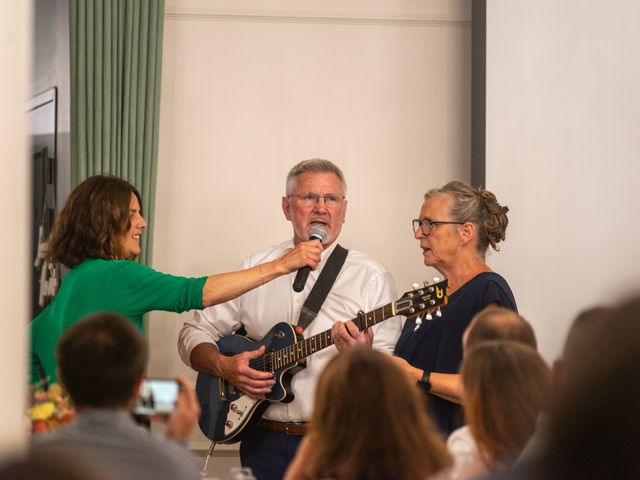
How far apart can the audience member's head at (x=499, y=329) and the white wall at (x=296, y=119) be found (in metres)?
2.21

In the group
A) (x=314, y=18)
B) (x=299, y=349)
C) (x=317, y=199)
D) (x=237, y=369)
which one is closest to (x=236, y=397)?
(x=237, y=369)

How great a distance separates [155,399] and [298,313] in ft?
5.11

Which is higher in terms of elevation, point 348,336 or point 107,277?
point 107,277

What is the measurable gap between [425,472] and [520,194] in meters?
2.55

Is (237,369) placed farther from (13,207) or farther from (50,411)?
(13,207)

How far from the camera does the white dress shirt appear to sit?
3477 mm

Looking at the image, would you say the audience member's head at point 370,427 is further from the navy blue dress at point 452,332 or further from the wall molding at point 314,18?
the wall molding at point 314,18

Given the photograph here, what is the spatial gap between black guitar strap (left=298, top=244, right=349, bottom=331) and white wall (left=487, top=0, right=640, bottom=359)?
901 mm

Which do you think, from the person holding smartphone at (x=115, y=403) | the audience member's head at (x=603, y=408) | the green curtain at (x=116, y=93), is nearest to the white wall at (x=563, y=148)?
the green curtain at (x=116, y=93)

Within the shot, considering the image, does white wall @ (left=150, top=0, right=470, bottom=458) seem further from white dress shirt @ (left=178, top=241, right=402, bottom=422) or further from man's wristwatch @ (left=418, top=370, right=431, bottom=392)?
man's wristwatch @ (left=418, top=370, right=431, bottom=392)

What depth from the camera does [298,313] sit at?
3.64 metres

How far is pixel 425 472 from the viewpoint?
174 centimetres

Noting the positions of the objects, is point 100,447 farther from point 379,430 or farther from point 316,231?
point 316,231

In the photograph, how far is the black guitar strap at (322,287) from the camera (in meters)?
3.54
